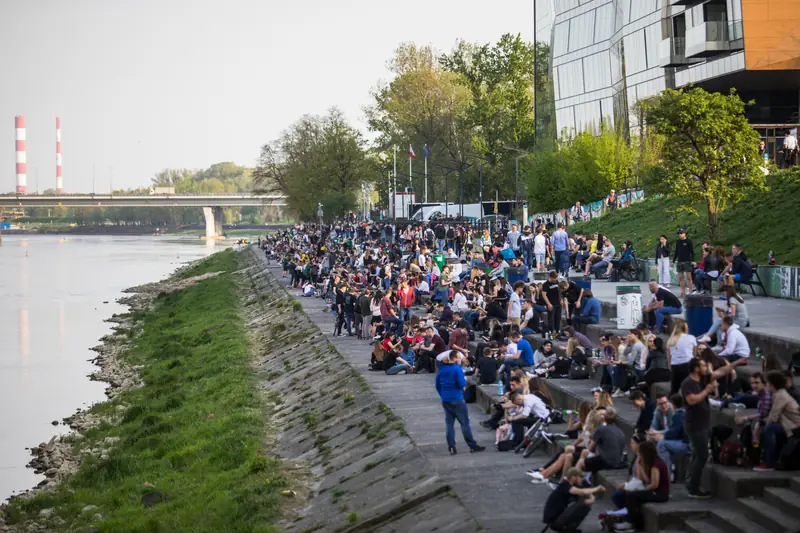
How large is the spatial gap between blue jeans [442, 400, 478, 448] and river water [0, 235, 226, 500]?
11.5 meters

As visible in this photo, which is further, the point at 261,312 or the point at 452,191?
the point at 452,191

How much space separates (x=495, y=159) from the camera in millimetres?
90062

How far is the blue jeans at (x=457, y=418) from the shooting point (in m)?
17.0

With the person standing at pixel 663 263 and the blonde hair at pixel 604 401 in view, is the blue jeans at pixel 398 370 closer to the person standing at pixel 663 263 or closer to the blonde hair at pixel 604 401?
the person standing at pixel 663 263

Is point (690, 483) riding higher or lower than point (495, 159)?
lower

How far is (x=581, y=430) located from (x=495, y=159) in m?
75.4

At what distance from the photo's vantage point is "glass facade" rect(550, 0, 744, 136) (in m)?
52.7

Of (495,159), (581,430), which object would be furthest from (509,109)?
(581,430)

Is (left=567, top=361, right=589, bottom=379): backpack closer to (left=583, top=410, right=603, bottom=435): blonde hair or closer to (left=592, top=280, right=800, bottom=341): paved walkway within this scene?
(left=592, top=280, right=800, bottom=341): paved walkway

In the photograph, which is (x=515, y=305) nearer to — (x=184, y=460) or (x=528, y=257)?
(x=184, y=460)

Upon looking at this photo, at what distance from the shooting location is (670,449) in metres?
13.5

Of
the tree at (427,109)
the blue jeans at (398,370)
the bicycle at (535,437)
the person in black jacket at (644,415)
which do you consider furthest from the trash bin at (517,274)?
the tree at (427,109)

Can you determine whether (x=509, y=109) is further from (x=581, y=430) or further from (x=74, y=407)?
(x=581, y=430)

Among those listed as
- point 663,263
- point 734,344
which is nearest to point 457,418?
point 734,344
